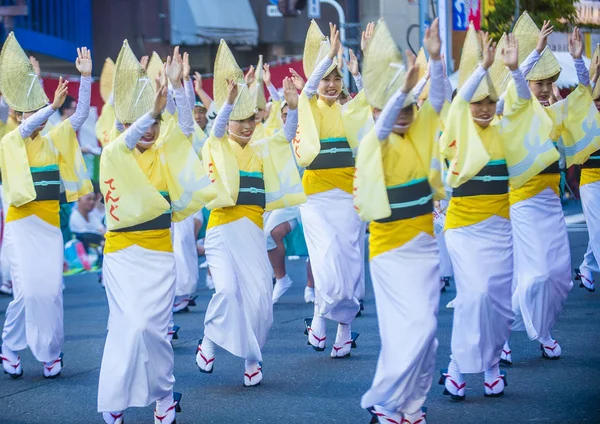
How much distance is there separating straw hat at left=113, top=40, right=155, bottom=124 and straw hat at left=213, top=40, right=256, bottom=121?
1042mm

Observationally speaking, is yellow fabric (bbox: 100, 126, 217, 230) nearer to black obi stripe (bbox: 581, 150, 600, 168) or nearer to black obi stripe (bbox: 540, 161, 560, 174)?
black obi stripe (bbox: 540, 161, 560, 174)

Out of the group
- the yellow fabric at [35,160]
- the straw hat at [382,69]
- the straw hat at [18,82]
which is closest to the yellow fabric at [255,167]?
the yellow fabric at [35,160]

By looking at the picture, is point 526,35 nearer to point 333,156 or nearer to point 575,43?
point 575,43

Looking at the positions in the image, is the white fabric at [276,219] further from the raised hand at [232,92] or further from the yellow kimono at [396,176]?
the yellow kimono at [396,176]

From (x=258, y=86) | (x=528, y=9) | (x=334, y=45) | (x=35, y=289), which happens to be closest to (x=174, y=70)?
(x=334, y=45)

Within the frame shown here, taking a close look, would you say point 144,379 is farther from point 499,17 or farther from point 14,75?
point 499,17

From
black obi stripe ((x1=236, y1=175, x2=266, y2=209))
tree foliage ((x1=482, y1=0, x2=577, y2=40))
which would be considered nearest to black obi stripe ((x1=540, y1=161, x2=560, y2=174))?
black obi stripe ((x1=236, y1=175, x2=266, y2=209))

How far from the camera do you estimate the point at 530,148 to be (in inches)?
276

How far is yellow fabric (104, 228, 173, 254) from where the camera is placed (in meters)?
6.36

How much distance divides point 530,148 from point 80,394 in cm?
→ 339

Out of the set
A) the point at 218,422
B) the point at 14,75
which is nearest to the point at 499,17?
the point at 14,75

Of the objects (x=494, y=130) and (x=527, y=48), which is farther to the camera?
(x=527, y=48)

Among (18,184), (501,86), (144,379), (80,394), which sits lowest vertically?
(80,394)

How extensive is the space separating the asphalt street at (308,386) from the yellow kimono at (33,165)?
3.98 feet
